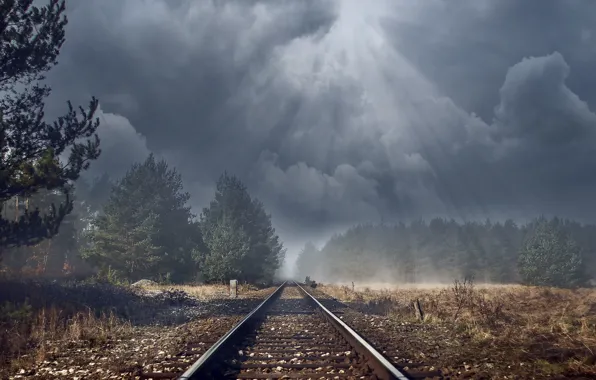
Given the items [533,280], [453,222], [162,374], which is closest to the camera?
[162,374]

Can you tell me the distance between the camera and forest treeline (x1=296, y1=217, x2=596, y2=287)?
58750 millimetres

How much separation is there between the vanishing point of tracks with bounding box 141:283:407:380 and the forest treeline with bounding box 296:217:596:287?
5693 centimetres

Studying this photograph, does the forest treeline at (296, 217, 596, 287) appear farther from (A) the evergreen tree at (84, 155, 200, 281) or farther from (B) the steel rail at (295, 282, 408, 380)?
(B) the steel rail at (295, 282, 408, 380)

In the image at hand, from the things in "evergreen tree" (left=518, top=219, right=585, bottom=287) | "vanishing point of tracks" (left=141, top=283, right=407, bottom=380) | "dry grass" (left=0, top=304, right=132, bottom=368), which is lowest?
"vanishing point of tracks" (left=141, top=283, right=407, bottom=380)

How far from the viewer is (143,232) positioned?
3731 centimetres

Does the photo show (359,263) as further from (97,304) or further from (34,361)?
(34,361)

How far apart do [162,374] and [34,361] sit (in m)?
2.79

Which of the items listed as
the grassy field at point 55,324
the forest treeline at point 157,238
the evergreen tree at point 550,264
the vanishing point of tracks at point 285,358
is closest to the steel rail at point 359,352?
the vanishing point of tracks at point 285,358

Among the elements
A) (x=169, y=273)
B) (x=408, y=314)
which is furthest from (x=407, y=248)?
(x=408, y=314)

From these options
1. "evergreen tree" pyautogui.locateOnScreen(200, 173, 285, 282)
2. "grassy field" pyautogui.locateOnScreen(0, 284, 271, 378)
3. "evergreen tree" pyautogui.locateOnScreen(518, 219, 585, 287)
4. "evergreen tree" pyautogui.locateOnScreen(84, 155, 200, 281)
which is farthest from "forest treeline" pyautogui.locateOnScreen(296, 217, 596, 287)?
"grassy field" pyautogui.locateOnScreen(0, 284, 271, 378)

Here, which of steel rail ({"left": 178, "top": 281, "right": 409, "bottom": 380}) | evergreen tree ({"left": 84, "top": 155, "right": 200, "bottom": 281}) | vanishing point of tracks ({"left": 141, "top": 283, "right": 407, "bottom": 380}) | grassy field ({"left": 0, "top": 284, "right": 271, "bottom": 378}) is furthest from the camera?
evergreen tree ({"left": 84, "top": 155, "right": 200, "bottom": 281})

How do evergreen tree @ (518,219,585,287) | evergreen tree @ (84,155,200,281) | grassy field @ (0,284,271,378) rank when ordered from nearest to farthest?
grassy field @ (0,284,271,378), evergreen tree @ (84,155,200,281), evergreen tree @ (518,219,585,287)

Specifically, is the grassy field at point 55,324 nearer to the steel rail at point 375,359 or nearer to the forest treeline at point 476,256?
the steel rail at point 375,359

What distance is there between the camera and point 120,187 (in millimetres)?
40375
